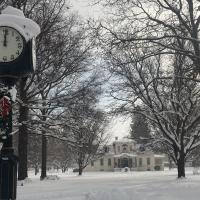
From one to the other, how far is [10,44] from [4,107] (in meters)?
0.71

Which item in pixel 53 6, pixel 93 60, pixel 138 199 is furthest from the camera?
pixel 93 60

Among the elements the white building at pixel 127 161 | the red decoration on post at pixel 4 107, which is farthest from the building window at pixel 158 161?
the red decoration on post at pixel 4 107

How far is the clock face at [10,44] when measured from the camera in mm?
5223

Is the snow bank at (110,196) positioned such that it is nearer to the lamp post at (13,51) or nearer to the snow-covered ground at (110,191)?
the snow-covered ground at (110,191)

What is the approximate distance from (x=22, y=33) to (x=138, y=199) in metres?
6.66

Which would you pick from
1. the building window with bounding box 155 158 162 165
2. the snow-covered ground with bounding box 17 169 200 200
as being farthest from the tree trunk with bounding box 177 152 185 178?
the building window with bounding box 155 158 162 165

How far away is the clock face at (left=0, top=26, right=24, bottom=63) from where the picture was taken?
206 inches

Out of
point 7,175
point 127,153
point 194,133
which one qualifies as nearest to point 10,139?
point 7,175

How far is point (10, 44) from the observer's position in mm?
5246

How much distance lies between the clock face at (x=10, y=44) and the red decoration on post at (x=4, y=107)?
0.44 m

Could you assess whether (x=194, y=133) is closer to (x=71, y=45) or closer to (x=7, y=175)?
(x=71, y=45)

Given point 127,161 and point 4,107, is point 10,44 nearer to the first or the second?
point 4,107

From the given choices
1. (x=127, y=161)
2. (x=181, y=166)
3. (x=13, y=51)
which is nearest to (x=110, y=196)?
(x=13, y=51)

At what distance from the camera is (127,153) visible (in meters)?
116
